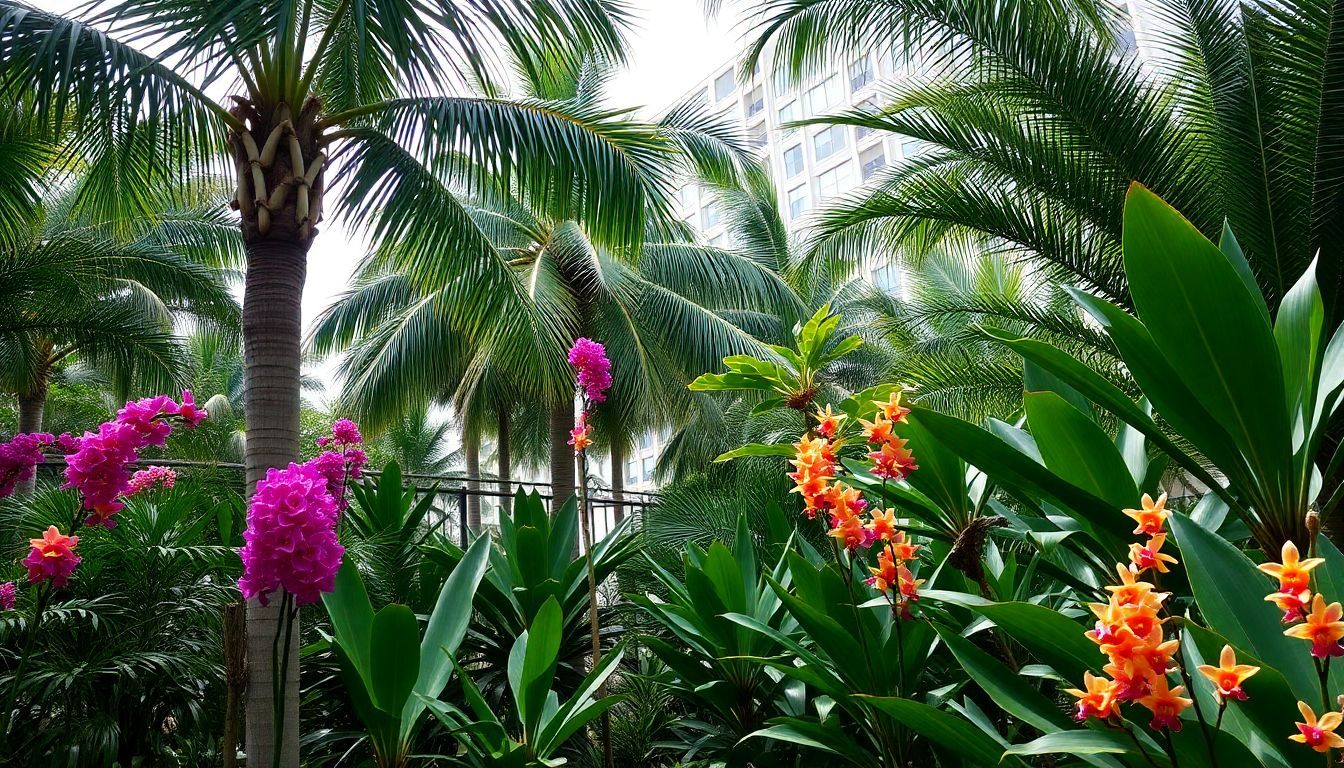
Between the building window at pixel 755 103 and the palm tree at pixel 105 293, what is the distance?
3157 cm

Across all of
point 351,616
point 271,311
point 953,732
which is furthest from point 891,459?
point 271,311

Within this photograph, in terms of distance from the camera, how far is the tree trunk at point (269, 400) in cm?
292

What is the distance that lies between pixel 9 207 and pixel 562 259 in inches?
245

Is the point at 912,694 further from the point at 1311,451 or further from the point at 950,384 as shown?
the point at 950,384

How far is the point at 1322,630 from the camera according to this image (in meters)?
0.98

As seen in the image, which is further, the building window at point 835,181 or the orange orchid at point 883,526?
the building window at point 835,181

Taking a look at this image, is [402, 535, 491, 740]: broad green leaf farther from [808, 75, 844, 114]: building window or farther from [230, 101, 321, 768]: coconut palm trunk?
[808, 75, 844, 114]: building window

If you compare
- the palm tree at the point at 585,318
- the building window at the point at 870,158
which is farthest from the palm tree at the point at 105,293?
the building window at the point at 870,158

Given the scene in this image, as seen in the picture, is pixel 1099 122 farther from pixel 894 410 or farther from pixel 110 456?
pixel 110 456

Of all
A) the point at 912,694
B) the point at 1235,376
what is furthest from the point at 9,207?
the point at 1235,376

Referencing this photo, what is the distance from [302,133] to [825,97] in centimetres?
3452

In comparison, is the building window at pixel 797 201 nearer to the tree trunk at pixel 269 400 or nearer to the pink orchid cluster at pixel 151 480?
the pink orchid cluster at pixel 151 480

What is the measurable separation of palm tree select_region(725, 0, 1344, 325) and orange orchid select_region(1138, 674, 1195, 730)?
406 centimetres

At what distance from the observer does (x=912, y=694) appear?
250cm
